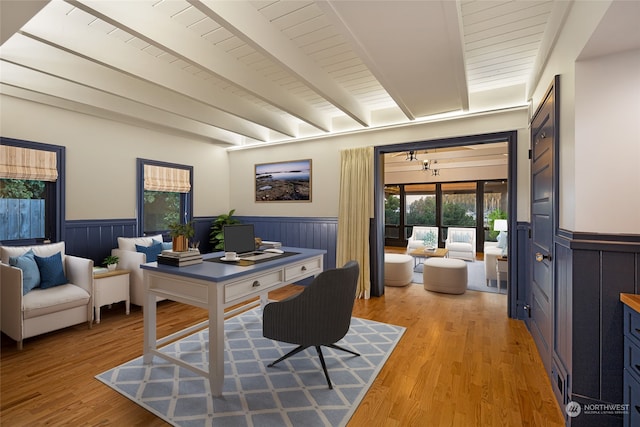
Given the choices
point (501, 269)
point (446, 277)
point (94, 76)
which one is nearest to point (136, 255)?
point (94, 76)

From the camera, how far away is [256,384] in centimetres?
238

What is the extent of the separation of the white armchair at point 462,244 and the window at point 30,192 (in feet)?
25.8

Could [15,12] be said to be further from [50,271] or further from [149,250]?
[149,250]

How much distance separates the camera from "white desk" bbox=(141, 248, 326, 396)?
2160 millimetres

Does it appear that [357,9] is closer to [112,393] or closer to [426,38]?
[426,38]

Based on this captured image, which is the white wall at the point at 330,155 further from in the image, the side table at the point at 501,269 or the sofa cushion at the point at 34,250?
the sofa cushion at the point at 34,250

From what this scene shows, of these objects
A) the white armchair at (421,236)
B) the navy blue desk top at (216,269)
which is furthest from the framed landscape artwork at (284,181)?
the white armchair at (421,236)

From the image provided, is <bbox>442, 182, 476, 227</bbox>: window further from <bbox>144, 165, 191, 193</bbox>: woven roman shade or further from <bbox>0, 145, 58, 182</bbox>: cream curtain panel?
<bbox>0, 145, 58, 182</bbox>: cream curtain panel

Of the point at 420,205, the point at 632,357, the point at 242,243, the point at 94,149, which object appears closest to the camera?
the point at 632,357

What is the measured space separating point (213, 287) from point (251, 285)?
1.14 ft

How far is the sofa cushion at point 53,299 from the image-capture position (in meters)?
2.98

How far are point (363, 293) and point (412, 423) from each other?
2.77 meters

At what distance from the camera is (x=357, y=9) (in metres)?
2.00

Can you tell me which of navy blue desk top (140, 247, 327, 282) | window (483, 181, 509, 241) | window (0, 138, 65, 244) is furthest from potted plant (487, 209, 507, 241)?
window (0, 138, 65, 244)
